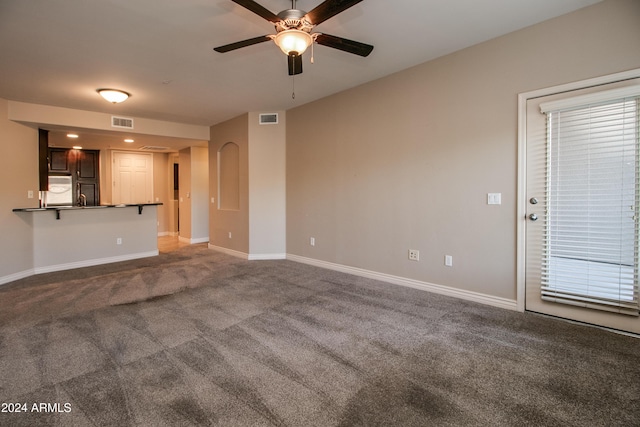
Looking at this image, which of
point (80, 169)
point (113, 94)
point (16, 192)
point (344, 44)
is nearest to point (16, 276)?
point (16, 192)

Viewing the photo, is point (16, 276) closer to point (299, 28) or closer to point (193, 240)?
point (193, 240)

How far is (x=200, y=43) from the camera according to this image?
10.1 ft

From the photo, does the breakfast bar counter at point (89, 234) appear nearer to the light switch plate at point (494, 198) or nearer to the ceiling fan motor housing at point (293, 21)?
the ceiling fan motor housing at point (293, 21)

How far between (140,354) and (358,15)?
10.6ft

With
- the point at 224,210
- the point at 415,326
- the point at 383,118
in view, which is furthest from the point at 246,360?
the point at 224,210

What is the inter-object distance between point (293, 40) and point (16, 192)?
4990 mm

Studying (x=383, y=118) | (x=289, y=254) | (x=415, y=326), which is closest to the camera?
(x=415, y=326)

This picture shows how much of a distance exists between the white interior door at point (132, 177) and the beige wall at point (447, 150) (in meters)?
5.86

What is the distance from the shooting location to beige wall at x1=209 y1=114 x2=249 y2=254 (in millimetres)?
5641

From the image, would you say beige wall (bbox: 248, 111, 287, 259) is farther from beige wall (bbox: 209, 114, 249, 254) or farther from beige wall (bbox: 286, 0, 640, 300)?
beige wall (bbox: 286, 0, 640, 300)

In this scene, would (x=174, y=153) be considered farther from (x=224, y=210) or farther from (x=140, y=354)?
(x=140, y=354)

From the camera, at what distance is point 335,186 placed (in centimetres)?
469

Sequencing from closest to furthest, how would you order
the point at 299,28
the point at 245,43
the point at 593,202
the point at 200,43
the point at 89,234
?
1. the point at 299,28
2. the point at 245,43
3. the point at 593,202
4. the point at 200,43
5. the point at 89,234

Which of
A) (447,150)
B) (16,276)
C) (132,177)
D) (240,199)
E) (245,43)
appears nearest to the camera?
(245,43)
